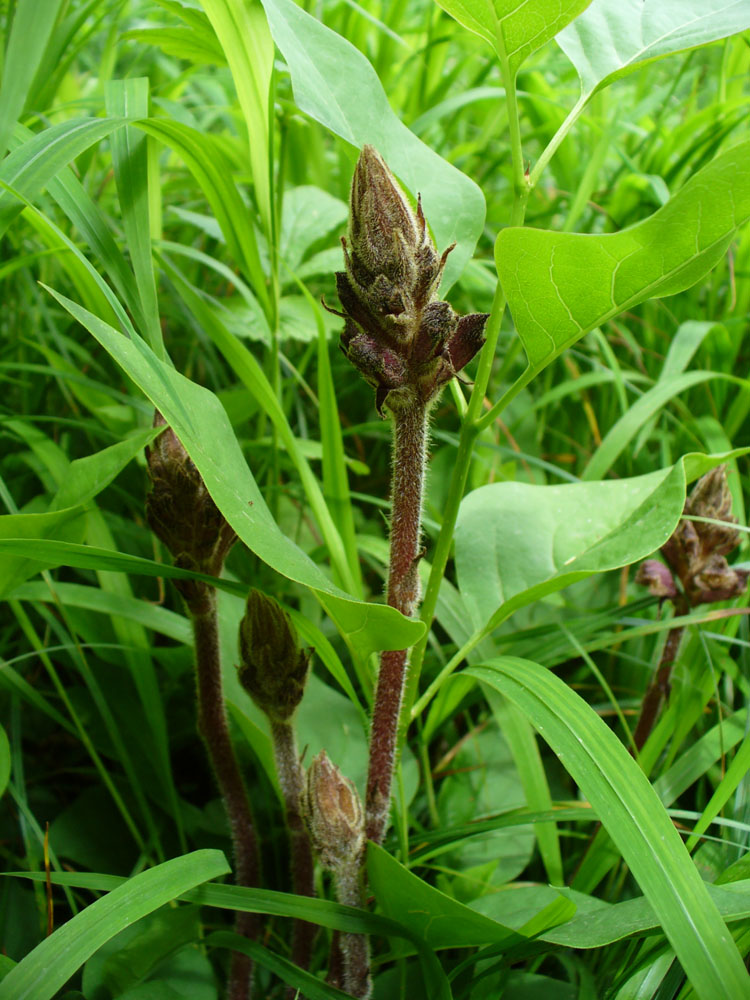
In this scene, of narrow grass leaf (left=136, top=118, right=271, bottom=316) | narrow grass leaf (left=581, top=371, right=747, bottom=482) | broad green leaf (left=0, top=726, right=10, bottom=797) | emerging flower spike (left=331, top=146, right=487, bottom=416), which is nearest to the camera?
emerging flower spike (left=331, top=146, right=487, bottom=416)

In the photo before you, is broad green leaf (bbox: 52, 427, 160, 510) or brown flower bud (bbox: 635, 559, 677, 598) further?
brown flower bud (bbox: 635, 559, 677, 598)

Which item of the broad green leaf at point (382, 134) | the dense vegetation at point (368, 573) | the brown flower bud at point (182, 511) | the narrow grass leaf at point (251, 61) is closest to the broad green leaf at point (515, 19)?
the dense vegetation at point (368, 573)

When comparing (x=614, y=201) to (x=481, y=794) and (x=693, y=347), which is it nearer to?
(x=693, y=347)

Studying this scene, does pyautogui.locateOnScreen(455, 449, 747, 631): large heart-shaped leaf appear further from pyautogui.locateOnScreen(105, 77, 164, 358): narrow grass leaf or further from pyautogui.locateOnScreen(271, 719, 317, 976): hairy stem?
pyautogui.locateOnScreen(105, 77, 164, 358): narrow grass leaf

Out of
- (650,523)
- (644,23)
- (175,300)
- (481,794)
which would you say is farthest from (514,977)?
(175,300)

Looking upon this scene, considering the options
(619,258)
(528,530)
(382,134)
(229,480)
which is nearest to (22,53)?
(382,134)

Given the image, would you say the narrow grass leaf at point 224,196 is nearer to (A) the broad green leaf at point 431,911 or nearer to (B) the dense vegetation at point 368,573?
(B) the dense vegetation at point 368,573

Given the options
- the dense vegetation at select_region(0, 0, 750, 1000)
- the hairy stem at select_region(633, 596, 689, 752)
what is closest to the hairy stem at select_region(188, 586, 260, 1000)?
the dense vegetation at select_region(0, 0, 750, 1000)

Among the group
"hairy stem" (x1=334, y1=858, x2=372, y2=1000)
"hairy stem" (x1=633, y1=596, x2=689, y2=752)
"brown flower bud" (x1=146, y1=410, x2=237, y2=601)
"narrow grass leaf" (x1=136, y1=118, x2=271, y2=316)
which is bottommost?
"hairy stem" (x1=334, y1=858, x2=372, y2=1000)
